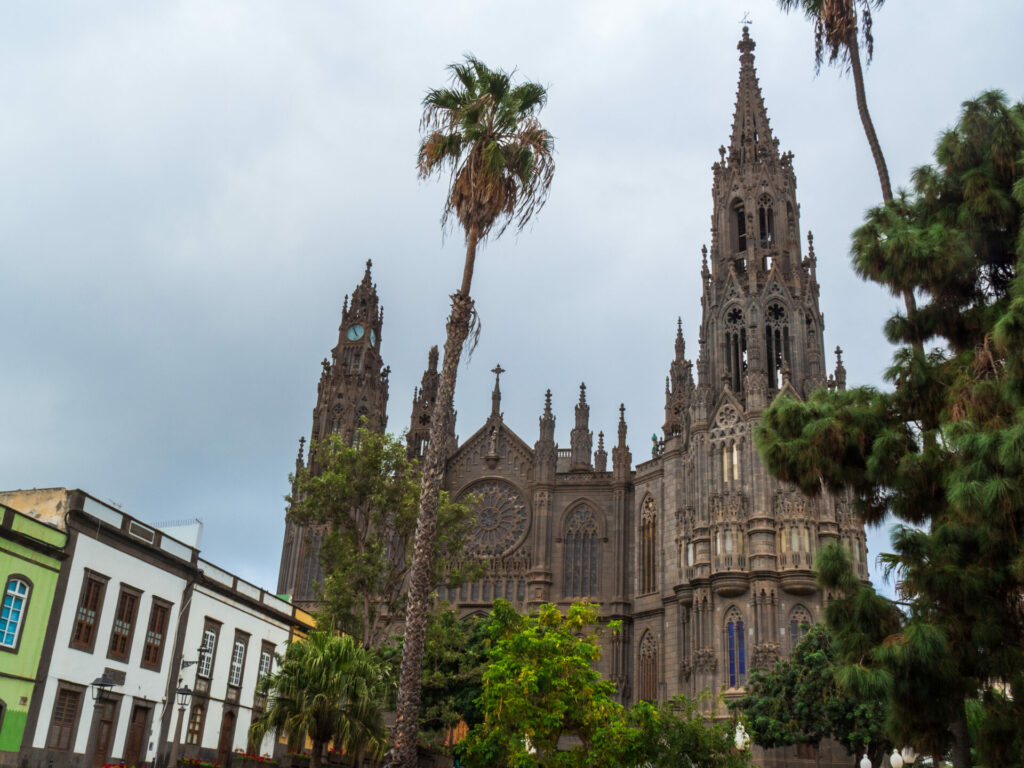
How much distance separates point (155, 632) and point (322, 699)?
24.0 ft

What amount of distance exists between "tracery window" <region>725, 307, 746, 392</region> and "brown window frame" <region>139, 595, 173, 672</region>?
33199mm

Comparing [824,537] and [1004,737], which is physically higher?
[824,537]

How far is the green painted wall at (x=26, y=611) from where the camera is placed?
76.5ft

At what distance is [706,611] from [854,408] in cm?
3092

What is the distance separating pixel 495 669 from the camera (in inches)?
958

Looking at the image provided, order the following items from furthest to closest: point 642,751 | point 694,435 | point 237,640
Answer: point 694,435 < point 237,640 < point 642,751

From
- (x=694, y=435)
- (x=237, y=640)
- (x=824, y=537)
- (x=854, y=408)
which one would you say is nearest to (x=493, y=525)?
(x=694, y=435)

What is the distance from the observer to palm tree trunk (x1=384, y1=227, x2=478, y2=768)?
19.0 m

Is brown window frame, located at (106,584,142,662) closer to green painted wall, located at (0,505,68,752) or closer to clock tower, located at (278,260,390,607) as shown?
green painted wall, located at (0,505,68,752)

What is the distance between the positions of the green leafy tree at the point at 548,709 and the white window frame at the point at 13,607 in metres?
11.8

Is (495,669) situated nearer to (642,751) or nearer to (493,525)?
(642,751)

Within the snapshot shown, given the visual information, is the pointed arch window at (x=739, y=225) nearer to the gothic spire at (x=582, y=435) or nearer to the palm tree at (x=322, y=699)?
the gothic spire at (x=582, y=435)

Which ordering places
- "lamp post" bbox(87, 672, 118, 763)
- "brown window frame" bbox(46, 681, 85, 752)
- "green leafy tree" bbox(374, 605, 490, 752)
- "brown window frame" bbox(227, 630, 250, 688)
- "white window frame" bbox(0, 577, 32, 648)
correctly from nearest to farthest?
"white window frame" bbox(0, 577, 32, 648) < "brown window frame" bbox(46, 681, 85, 752) < "lamp post" bbox(87, 672, 118, 763) < "brown window frame" bbox(227, 630, 250, 688) < "green leafy tree" bbox(374, 605, 490, 752)

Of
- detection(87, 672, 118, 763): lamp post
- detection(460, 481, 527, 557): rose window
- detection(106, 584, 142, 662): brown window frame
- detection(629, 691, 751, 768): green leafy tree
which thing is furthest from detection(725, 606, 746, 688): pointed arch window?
detection(87, 672, 118, 763): lamp post
